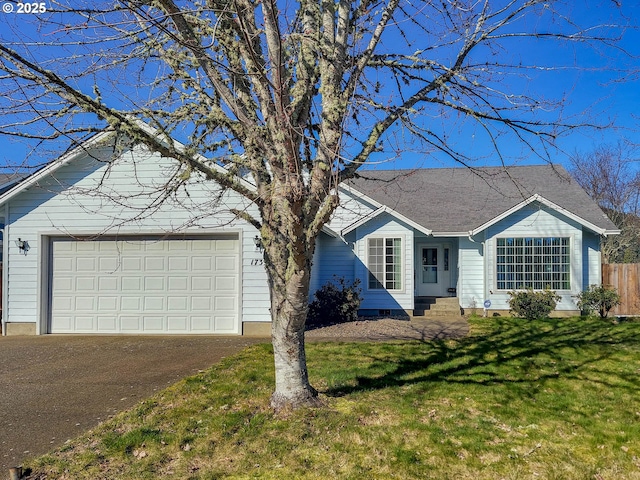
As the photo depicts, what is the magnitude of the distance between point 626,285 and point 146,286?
44.4ft

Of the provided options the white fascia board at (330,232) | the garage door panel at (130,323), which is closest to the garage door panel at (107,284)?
the garage door panel at (130,323)

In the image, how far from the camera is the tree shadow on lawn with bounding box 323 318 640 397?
673 cm

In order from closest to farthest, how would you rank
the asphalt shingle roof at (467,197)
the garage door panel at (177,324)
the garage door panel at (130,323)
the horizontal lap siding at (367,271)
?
the garage door panel at (177,324), the garage door panel at (130,323), the horizontal lap siding at (367,271), the asphalt shingle roof at (467,197)

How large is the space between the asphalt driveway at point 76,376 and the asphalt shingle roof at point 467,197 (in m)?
7.27

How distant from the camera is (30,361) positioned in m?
8.64

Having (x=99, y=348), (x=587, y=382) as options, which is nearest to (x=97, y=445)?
(x=99, y=348)

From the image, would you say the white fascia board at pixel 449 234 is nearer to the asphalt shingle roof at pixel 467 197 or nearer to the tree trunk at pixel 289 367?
the asphalt shingle roof at pixel 467 197

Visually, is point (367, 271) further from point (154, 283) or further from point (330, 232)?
point (154, 283)

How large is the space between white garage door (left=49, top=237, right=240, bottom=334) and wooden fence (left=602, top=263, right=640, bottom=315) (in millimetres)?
11084

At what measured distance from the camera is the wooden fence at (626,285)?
14117mm

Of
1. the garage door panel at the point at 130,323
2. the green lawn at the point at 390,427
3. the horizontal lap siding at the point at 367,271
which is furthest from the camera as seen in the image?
the horizontal lap siding at the point at 367,271

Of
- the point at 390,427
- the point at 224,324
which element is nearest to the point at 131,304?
the point at 224,324

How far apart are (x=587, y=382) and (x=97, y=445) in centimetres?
624

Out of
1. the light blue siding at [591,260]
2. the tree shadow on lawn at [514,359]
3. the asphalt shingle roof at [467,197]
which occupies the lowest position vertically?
the tree shadow on lawn at [514,359]
